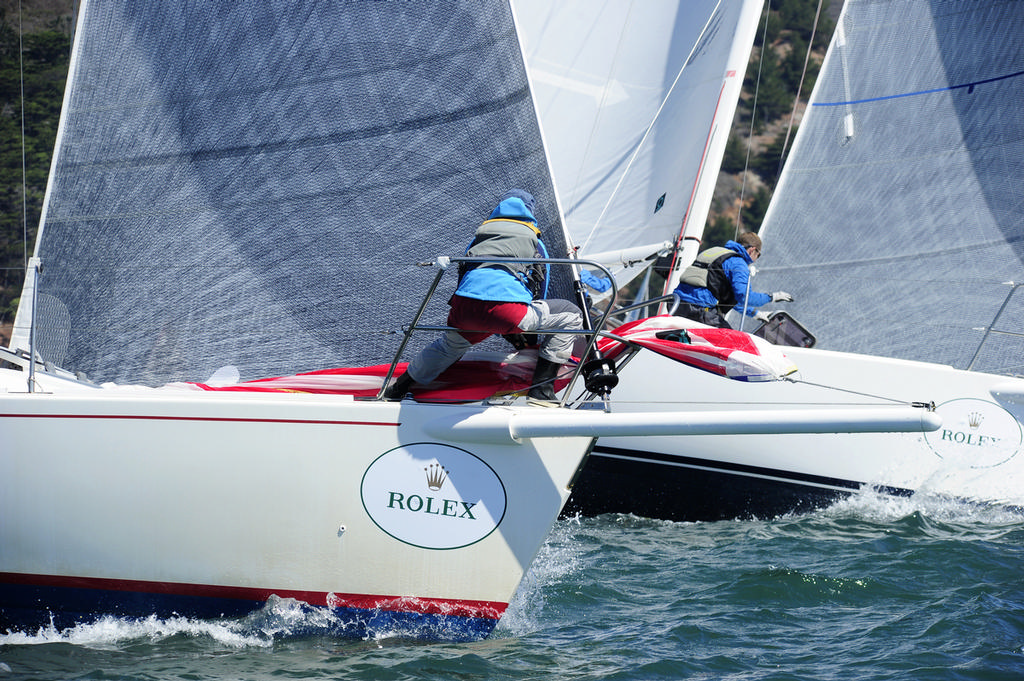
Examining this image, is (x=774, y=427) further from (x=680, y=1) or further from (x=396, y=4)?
(x=680, y=1)

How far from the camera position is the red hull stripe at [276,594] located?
397 cm

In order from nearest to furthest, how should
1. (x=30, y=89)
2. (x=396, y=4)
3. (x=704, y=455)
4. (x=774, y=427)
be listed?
1. (x=774, y=427)
2. (x=396, y=4)
3. (x=704, y=455)
4. (x=30, y=89)

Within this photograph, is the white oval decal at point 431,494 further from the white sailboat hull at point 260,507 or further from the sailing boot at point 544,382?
the sailing boot at point 544,382

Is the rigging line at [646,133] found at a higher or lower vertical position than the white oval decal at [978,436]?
higher

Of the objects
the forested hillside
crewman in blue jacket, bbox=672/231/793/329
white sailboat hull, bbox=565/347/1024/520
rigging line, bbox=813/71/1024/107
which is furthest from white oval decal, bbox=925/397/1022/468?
rigging line, bbox=813/71/1024/107

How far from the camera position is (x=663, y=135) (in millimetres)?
7793

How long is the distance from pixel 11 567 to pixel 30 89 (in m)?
18.9

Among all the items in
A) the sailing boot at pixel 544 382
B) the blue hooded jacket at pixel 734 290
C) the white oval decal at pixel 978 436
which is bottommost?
the sailing boot at pixel 544 382

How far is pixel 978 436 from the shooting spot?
6.37 meters

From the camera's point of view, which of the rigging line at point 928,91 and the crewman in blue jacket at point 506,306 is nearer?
the crewman in blue jacket at point 506,306

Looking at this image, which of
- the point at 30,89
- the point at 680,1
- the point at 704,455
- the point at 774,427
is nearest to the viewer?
the point at 774,427

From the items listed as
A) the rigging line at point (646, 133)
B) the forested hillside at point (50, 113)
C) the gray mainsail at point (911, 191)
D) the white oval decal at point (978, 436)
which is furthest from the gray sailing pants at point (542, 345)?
the gray mainsail at point (911, 191)

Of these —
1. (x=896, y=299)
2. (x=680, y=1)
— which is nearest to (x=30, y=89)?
(x=680, y=1)

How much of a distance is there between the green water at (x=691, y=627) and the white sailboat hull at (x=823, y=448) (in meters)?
0.55
